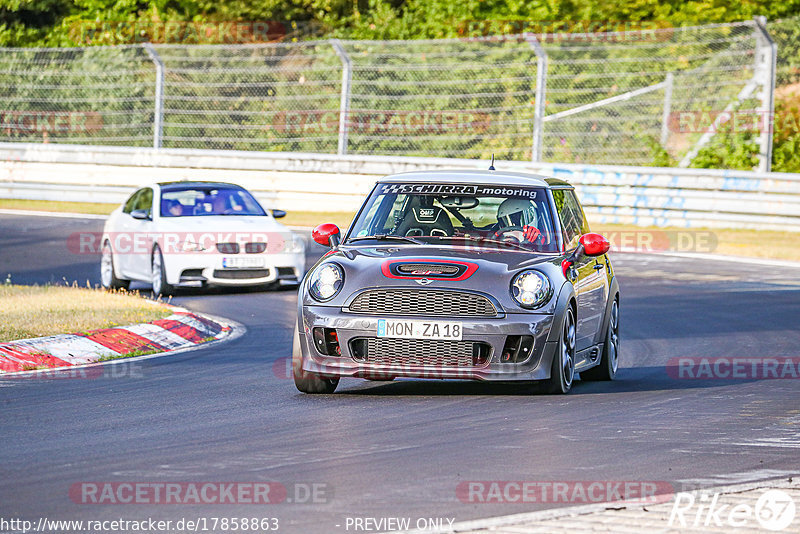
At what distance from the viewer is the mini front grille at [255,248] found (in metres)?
17.3

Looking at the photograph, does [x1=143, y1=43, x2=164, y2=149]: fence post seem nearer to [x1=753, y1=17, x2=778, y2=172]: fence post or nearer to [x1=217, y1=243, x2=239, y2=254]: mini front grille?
[x1=753, y1=17, x2=778, y2=172]: fence post

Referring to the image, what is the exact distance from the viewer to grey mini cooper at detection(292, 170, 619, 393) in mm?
9133

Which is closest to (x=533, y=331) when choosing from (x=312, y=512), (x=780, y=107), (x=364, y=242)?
(x=364, y=242)

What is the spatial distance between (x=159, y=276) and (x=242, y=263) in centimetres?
100

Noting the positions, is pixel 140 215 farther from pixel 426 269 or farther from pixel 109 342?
pixel 426 269

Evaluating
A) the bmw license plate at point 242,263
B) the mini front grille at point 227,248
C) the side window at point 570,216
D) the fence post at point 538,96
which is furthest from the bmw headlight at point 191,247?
the fence post at point 538,96

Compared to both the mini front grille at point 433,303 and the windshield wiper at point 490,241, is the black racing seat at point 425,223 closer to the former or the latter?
the windshield wiper at point 490,241

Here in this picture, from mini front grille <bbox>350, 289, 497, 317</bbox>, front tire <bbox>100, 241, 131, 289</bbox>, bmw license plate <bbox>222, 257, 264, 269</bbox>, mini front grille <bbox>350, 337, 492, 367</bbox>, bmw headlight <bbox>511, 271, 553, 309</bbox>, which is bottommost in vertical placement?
front tire <bbox>100, 241, 131, 289</bbox>

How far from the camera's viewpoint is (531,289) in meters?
9.23

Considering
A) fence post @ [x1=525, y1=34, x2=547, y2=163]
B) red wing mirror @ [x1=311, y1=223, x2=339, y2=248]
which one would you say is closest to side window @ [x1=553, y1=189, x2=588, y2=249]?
red wing mirror @ [x1=311, y1=223, x2=339, y2=248]

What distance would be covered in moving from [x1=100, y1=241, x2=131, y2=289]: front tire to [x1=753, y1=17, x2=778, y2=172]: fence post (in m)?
12.2

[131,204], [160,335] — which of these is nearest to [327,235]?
[160,335]

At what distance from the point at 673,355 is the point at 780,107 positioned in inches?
698

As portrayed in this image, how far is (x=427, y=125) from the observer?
29.5 meters
